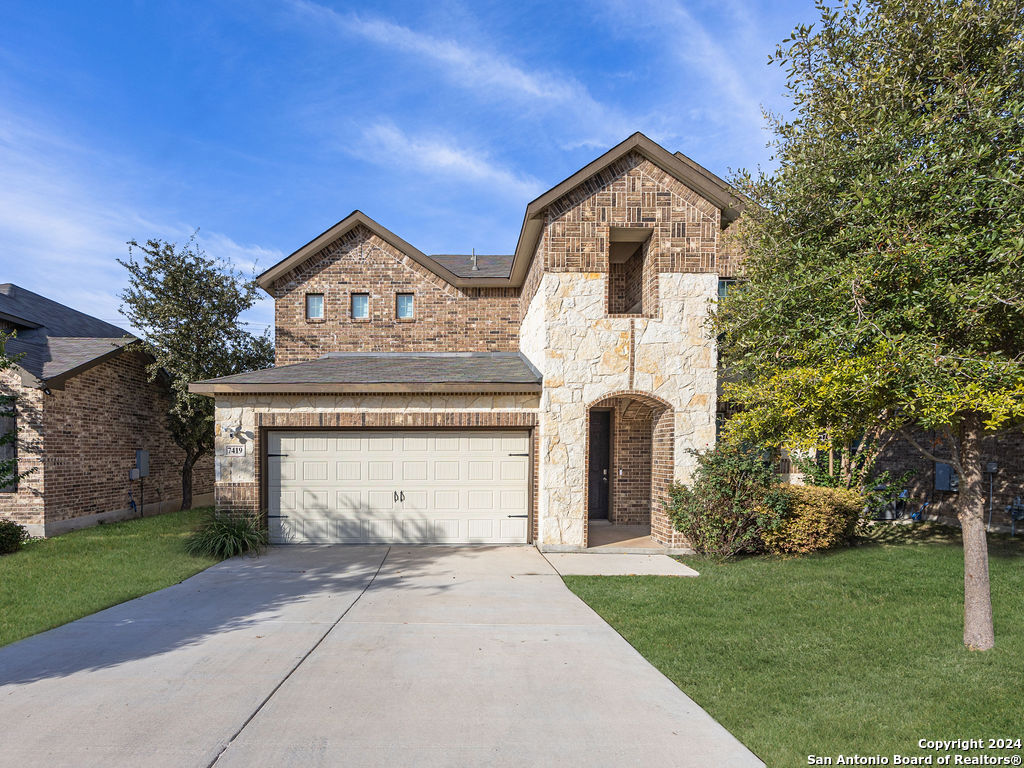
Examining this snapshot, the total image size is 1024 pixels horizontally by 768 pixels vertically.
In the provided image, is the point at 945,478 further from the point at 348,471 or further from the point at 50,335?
the point at 50,335

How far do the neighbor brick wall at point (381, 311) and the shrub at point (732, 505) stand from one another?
260 inches

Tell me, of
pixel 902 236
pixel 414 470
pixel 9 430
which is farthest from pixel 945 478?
pixel 9 430

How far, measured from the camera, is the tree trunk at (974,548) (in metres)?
5.40

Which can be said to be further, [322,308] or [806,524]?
[322,308]

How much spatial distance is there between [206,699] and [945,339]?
7738 mm

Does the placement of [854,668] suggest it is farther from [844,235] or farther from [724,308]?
[724,308]

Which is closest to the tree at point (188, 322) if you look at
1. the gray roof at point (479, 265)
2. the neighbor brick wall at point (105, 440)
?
the neighbor brick wall at point (105, 440)

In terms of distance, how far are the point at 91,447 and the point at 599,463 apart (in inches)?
512

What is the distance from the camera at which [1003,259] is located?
443 centimetres

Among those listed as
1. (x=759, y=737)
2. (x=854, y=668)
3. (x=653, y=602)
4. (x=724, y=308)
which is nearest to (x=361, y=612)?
(x=653, y=602)

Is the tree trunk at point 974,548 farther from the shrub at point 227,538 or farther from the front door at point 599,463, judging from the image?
the shrub at point 227,538

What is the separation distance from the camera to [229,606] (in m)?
6.86

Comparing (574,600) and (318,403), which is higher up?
(318,403)

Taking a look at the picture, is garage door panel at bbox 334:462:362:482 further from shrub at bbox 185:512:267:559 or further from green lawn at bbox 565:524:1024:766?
green lawn at bbox 565:524:1024:766
